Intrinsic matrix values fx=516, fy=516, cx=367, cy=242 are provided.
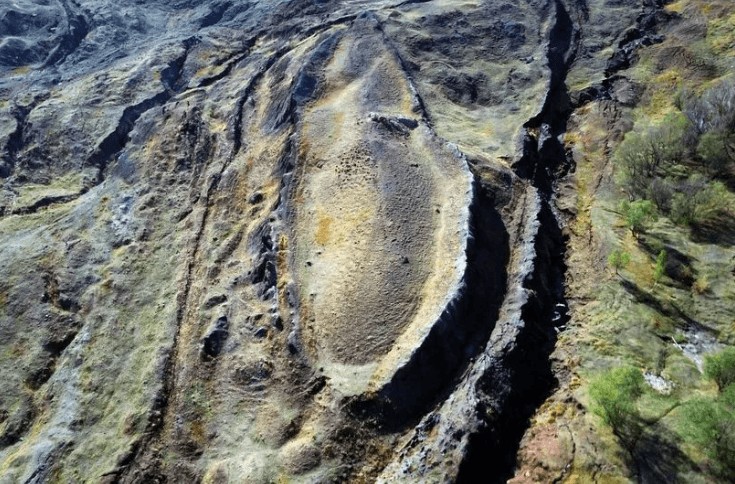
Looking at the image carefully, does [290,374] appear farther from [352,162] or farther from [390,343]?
[352,162]

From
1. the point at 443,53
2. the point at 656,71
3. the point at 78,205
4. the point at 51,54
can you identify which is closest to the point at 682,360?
the point at 656,71

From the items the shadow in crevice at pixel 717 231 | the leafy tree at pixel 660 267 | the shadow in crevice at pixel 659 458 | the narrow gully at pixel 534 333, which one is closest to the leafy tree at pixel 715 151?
the shadow in crevice at pixel 717 231

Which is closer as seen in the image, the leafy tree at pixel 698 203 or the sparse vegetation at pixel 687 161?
the leafy tree at pixel 698 203

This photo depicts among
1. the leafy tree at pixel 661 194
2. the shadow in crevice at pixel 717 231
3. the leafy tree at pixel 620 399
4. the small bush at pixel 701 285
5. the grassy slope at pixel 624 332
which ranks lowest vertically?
the small bush at pixel 701 285

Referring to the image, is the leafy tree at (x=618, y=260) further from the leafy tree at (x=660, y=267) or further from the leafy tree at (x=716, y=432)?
the leafy tree at (x=716, y=432)

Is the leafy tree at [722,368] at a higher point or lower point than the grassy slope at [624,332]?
higher

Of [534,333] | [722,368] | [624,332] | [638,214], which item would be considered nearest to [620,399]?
[722,368]
